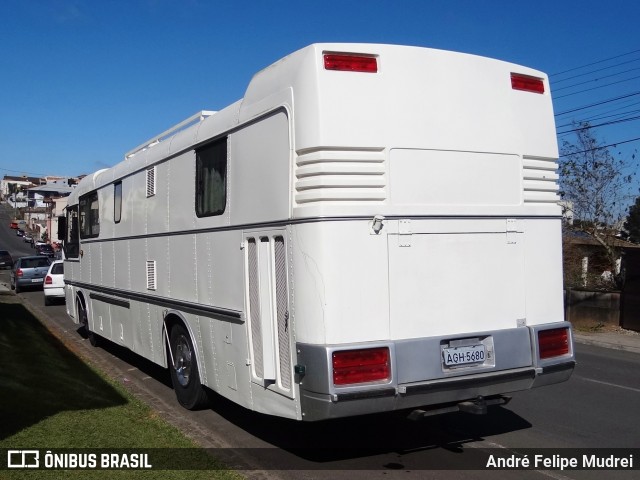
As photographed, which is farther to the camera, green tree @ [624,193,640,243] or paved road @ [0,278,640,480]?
green tree @ [624,193,640,243]

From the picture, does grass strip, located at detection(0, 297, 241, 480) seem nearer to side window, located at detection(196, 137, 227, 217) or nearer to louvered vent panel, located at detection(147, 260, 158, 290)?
louvered vent panel, located at detection(147, 260, 158, 290)

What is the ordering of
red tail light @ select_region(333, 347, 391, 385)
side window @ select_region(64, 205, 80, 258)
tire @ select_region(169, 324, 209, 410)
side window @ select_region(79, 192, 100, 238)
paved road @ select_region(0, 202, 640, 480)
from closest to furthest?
red tail light @ select_region(333, 347, 391, 385) → paved road @ select_region(0, 202, 640, 480) → tire @ select_region(169, 324, 209, 410) → side window @ select_region(79, 192, 100, 238) → side window @ select_region(64, 205, 80, 258)

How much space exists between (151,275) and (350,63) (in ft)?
15.0

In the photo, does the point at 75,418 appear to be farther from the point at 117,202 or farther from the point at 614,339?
the point at 614,339

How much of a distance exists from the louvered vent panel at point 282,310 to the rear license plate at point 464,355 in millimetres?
1281

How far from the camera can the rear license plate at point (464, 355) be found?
539cm

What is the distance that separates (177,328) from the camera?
803 cm

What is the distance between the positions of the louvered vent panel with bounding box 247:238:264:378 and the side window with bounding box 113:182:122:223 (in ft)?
15.2

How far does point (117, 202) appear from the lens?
1012 cm

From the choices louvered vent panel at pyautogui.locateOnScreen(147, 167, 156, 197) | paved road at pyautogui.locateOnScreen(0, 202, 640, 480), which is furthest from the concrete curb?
louvered vent panel at pyautogui.locateOnScreen(147, 167, 156, 197)

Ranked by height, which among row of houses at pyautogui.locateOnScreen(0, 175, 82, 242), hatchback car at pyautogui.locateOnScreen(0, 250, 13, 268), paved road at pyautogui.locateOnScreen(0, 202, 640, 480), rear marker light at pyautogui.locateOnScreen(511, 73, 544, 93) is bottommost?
paved road at pyautogui.locateOnScreen(0, 202, 640, 480)

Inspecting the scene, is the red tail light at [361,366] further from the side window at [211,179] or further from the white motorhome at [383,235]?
the side window at [211,179]

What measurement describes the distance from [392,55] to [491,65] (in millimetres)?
1065

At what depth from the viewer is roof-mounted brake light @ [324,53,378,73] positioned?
5.23 metres
